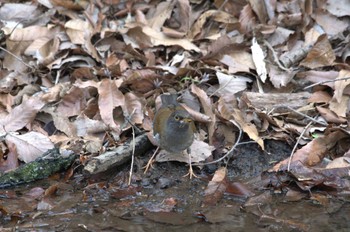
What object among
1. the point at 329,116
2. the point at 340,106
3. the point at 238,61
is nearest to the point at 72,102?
the point at 238,61

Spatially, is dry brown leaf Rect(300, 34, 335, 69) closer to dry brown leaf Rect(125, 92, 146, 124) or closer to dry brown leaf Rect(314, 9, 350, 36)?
dry brown leaf Rect(314, 9, 350, 36)

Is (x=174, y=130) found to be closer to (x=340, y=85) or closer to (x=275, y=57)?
(x=275, y=57)

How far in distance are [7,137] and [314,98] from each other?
11.2ft

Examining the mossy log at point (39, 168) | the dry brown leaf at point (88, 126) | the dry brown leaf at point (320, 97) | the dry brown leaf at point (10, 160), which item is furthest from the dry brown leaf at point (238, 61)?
the dry brown leaf at point (10, 160)

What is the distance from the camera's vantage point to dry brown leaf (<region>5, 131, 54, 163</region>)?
6.42 m

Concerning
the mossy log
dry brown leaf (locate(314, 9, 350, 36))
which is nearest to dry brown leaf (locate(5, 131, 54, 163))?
the mossy log

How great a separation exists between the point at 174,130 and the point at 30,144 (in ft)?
5.10

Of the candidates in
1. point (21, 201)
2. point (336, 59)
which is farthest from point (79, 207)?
point (336, 59)

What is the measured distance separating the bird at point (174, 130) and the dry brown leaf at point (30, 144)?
113 centimetres

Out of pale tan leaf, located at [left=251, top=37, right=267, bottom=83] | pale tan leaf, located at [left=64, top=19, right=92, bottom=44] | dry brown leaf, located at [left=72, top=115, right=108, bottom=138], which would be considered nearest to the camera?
dry brown leaf, located at [left=72, top=115, right=108, bottom=138]

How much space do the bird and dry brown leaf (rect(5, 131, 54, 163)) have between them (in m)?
1.13

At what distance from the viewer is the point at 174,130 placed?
631cm

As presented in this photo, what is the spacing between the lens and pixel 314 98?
22.4 feet

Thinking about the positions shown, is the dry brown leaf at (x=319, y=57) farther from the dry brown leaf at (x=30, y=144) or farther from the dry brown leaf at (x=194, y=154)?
the dry brown leaf at (x=30, y=144)
